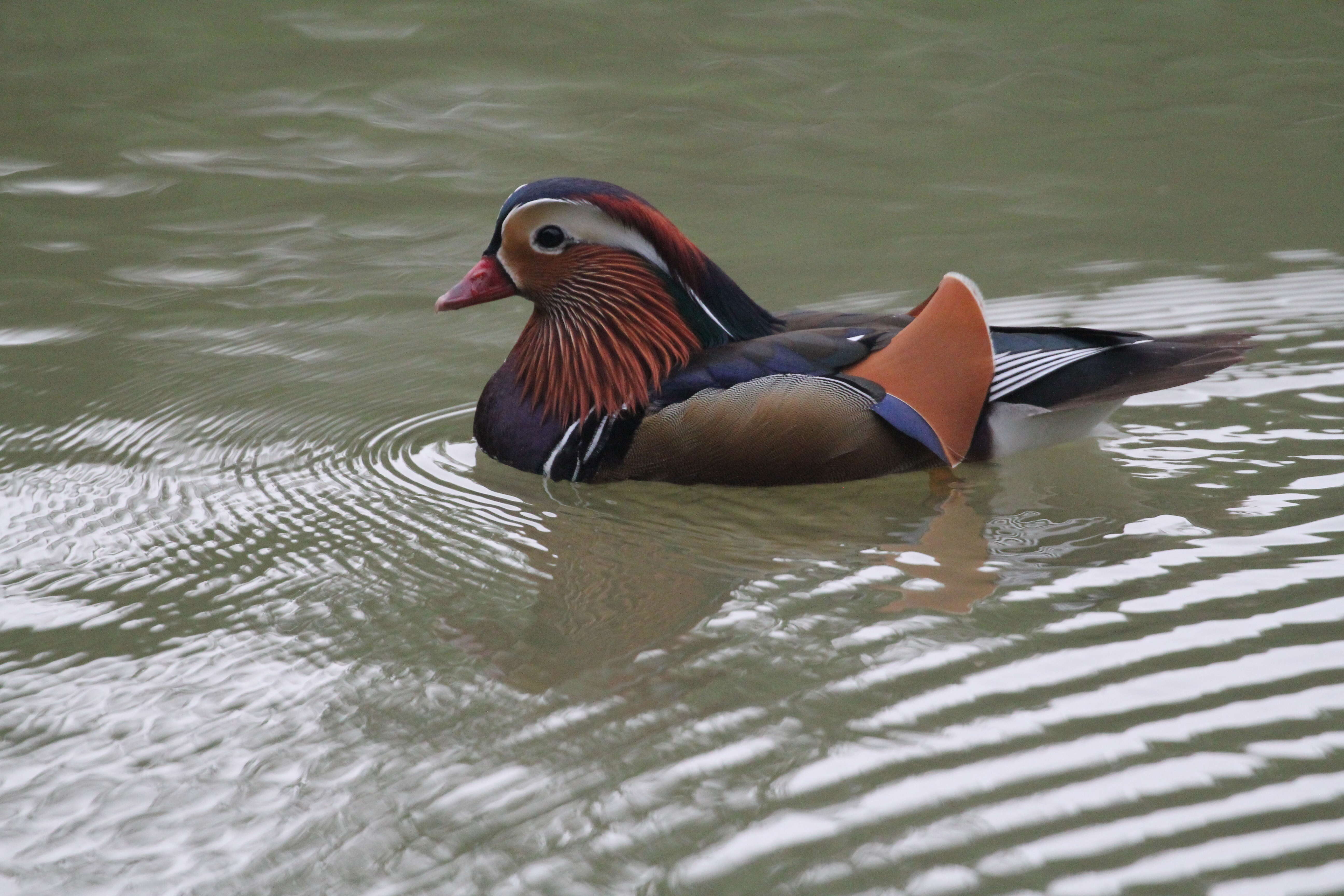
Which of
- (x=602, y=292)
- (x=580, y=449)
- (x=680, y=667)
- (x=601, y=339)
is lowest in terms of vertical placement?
(x=680, y=667)

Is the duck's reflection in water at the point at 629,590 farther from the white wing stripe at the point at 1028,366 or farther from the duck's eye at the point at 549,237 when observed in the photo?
the duck's eye at the point at 549,237

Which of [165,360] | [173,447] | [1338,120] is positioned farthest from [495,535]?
[1338,120]

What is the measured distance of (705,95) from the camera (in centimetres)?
838

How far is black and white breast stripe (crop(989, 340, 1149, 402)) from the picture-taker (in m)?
4.02

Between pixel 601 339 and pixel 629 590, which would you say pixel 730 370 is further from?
pixel 629 590

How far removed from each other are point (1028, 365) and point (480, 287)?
1.67m

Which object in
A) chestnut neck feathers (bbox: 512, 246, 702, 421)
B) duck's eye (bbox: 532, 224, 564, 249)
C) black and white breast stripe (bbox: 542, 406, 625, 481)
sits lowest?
black and white breast stripe (bbox: 542, 406, 625, 481)

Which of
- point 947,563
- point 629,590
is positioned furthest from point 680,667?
point 947,563

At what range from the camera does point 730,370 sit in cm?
402

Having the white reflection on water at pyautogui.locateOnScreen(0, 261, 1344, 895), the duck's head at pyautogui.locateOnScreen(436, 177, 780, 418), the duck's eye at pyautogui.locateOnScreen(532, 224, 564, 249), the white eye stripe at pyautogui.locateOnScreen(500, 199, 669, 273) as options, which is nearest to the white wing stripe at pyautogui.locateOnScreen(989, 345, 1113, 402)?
the white reflection on water at pyautogui.locateOnScreen(0, 261, 1344, 895)

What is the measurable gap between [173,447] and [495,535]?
139 centimetres

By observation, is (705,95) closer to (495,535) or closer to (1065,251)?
(1065,251)

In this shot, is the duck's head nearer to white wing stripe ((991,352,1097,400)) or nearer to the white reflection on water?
the white reflection on water

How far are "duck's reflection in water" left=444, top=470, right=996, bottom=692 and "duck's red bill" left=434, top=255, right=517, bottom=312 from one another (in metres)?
0.91
